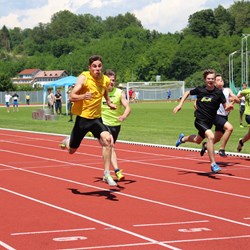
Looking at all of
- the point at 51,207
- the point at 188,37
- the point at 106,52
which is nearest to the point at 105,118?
the point at 51,207

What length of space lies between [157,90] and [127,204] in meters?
84.0

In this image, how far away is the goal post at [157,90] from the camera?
90.2 meters

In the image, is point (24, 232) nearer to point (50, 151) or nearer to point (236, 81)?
point (50, 151)

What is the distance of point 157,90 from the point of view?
307ft

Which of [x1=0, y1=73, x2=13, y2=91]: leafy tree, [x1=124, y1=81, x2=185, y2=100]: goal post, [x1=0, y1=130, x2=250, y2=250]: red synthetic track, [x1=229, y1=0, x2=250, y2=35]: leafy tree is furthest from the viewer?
[x1=229, y1=0, x2=250, y2=35]: leafy tree

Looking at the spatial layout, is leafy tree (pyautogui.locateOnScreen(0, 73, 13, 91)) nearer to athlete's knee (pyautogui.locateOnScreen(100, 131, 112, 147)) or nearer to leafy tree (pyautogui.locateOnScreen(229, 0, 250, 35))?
leafy tree (pyautogui.locateOnScreen(229, 0, 250, 35))

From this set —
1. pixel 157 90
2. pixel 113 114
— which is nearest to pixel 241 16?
pixel 157 90

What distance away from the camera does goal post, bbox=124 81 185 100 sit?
296 ft

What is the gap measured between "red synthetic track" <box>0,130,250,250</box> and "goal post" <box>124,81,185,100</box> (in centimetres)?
7363

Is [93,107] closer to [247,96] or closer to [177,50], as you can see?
[247,96]

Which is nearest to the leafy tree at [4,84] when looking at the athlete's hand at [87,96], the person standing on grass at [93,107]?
the person standing on grass at [93,107]

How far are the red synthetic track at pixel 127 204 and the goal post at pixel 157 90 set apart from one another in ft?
242

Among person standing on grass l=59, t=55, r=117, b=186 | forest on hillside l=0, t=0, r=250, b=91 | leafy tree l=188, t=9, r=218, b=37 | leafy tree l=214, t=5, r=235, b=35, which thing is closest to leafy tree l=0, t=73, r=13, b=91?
forest on hillside l=0, t=0, r=250, b=91

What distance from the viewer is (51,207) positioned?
965 cm
